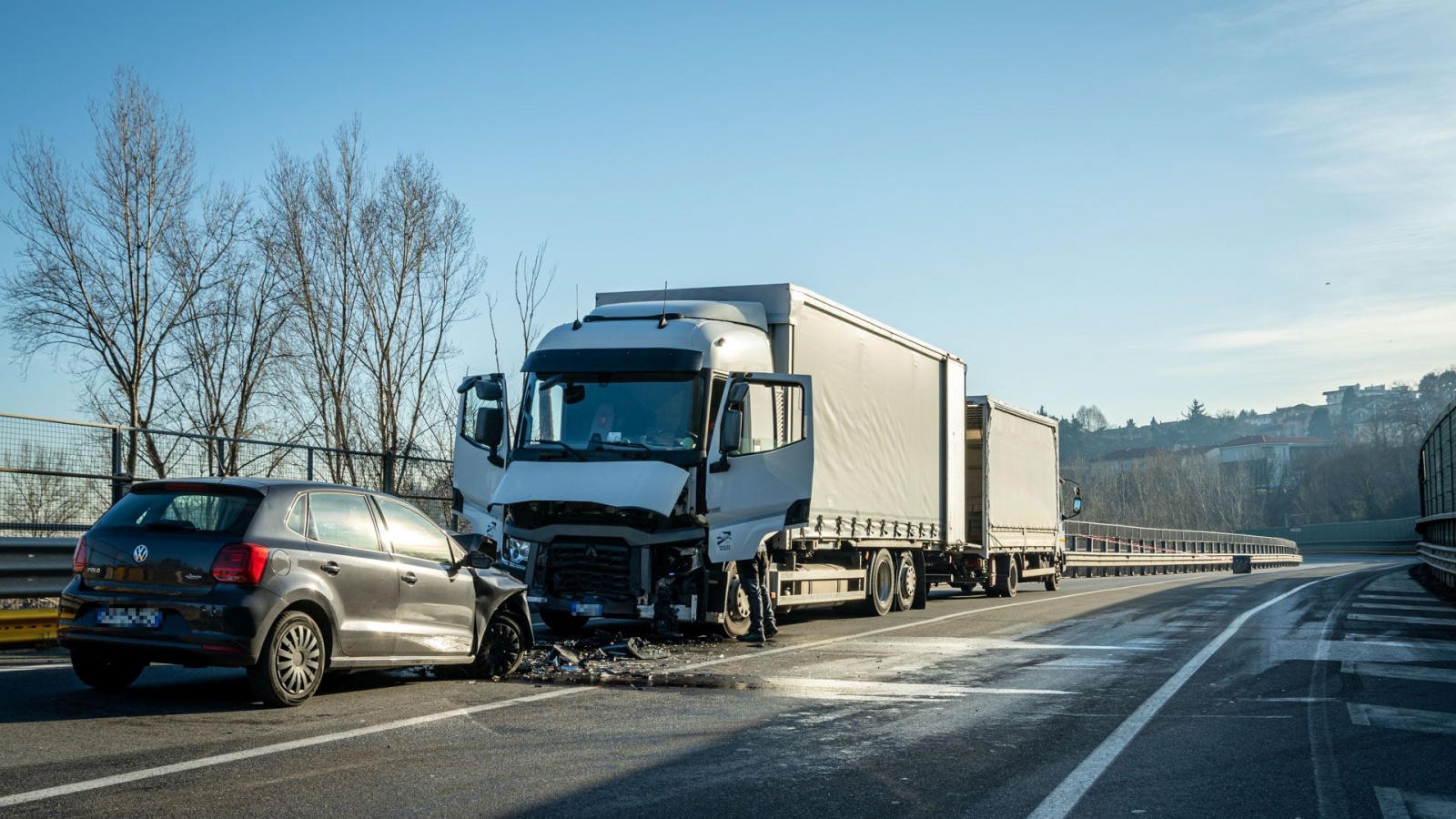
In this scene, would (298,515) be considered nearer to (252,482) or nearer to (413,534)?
(252,482)

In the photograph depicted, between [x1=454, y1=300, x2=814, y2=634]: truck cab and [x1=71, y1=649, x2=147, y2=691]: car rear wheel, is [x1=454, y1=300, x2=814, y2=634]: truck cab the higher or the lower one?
the higher one

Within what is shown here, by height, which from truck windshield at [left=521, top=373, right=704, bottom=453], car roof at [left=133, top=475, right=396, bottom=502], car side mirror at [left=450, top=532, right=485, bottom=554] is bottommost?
car side mirror at [left=450, top=532, right=485, bottom=554]

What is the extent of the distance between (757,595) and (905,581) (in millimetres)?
6789

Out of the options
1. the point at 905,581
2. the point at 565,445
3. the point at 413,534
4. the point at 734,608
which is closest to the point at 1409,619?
the point at 905,581

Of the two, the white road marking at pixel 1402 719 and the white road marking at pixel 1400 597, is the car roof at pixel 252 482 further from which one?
the white road marking at pixel 1400 597

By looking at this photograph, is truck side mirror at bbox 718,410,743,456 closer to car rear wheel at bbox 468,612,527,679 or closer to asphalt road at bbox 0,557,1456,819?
asphalt road at bbox 0,557,1456,819

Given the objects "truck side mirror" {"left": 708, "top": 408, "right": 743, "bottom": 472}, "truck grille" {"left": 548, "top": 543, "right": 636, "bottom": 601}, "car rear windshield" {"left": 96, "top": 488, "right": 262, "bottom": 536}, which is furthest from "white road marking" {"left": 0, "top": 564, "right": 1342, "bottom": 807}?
"truck side mirror" {"left": 708, "top": 408, "right": 743, "bottom": 472}

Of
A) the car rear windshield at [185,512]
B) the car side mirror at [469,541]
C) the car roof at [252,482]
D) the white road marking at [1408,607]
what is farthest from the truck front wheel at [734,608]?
the white road marking at [1408,607]

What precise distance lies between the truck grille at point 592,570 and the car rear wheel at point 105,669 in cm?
503

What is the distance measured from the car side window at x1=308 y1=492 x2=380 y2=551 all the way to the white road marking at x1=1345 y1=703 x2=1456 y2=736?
7.05 metres

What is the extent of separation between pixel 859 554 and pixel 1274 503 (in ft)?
568

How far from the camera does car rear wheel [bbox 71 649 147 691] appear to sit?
8.80 m

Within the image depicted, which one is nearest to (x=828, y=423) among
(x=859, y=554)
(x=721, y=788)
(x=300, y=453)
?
(x=859, y=554)

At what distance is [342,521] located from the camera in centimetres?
935
